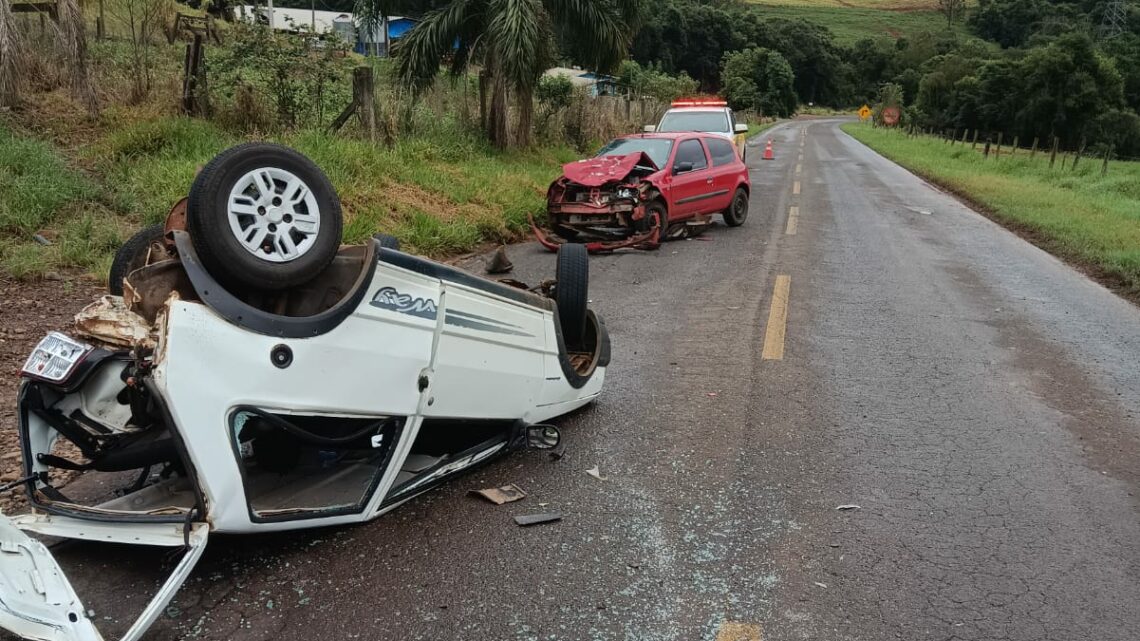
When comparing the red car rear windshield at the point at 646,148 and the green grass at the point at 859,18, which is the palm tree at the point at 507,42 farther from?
the green grass at the point at 859,18

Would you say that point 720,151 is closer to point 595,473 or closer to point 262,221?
point 595,473

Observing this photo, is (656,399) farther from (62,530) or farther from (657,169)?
(657,169)

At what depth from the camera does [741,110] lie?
7275 cm

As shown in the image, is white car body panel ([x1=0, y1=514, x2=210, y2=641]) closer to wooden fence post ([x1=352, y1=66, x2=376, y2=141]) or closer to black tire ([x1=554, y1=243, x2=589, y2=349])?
black tire ([x1=554, y1=243, x2=589, y2=349])

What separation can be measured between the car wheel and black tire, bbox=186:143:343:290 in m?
10.8

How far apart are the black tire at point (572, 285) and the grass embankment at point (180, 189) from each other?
462cm

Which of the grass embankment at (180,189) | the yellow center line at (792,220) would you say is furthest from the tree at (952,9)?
the grass embankment at (180,189)

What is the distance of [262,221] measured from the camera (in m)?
3.31

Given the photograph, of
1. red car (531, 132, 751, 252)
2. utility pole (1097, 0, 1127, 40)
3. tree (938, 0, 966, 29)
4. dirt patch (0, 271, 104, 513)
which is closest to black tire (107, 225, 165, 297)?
dirt patch (0, 271, 104, 513)

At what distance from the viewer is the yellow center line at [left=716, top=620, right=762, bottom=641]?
9.78ft

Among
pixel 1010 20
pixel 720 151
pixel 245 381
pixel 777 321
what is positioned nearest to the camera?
pixel 245 381

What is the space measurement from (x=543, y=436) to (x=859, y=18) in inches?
7416

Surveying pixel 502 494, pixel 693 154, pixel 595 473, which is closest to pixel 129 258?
pixel 502 494

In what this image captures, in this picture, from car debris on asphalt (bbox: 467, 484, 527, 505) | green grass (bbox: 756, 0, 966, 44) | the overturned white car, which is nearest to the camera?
the overturned white car
